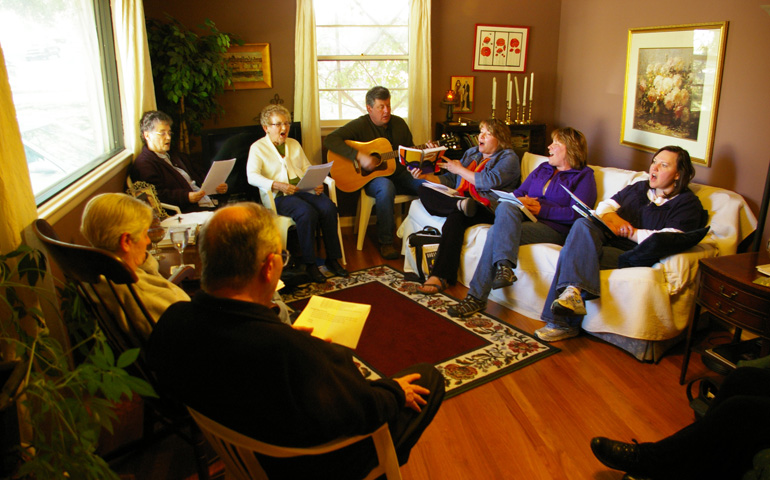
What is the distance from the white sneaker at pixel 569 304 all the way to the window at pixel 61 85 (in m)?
2.35

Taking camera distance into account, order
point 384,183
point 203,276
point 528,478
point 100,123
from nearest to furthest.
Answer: point 203,276 < point 528,478 < point 100,123 < point 384,183

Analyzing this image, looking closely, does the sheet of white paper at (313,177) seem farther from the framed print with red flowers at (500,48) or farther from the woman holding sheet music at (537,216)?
the framed print with red flowers at (500,48)

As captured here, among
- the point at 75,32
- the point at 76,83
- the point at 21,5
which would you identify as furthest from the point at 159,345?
the point at 75,32

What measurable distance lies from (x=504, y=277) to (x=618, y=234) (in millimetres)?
637

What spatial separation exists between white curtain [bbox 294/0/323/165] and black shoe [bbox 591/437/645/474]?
10.6 ft

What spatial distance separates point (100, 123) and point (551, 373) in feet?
9.64

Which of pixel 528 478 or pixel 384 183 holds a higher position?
pixel 384 183

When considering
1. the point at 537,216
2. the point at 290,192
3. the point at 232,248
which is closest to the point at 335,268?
the point at 290,192

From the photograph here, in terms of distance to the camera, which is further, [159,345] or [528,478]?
[528,478]

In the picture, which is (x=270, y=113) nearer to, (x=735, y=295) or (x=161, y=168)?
(x=161, y=168)

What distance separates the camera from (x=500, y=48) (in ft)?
15.5

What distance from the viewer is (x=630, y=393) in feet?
7.97

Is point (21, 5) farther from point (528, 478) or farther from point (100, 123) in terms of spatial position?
point (528, 478)

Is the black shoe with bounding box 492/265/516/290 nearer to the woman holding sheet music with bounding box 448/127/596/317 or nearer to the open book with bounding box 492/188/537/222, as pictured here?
the woman holding sheet music with bounding box 448/127/596/317
